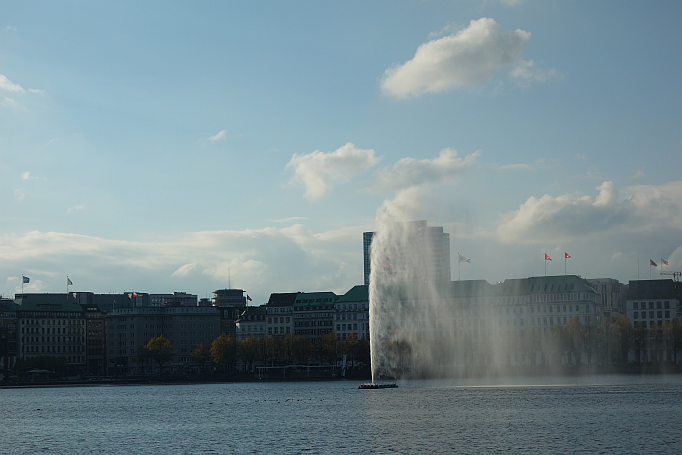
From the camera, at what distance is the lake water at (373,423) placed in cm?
6072

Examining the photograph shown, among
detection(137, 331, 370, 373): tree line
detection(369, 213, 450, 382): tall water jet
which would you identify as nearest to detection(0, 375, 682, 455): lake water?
detection(369, 213, 450, 382): tall water jet

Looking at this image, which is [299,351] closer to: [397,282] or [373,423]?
[397,282]

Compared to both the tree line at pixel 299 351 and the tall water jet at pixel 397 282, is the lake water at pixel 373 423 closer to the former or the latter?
the tall water jet at pixel 397 282

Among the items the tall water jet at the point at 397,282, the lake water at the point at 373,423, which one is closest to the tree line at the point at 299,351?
the tall water jet at the point at 397,282

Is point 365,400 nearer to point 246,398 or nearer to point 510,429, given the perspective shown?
point 246,398

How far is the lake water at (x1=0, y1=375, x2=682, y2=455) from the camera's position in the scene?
Answer: 60719 mm

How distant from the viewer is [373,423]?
7550 cm

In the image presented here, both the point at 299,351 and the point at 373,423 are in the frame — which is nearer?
the point at 373,423

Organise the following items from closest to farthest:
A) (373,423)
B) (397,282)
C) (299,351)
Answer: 1. (373,423)
2. (397,282)
3. (299,351)

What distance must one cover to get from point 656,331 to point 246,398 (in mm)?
96056

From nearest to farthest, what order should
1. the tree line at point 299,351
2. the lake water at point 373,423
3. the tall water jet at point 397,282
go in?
1. the lake water at point 373,423
2. the tall water jet at point 397,282
3. the tree line at point 299,351

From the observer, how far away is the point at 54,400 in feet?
431

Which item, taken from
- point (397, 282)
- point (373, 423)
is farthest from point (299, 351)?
point (373, 423)

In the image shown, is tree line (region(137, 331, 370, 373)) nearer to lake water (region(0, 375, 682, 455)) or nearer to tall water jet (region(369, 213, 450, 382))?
tall water jet (region(369, 213, 450, 382))
